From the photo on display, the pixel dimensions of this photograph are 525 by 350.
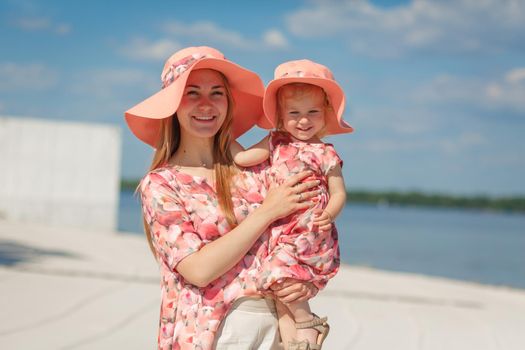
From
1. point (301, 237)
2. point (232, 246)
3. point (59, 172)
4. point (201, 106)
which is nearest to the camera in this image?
point (232, 246)

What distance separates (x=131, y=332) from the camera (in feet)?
17.1

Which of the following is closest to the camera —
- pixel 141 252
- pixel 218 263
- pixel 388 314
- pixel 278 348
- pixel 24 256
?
pixel 218 263

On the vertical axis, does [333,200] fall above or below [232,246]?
above

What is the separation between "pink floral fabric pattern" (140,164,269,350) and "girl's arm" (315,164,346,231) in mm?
183

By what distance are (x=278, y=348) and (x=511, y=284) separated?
13.0 metres

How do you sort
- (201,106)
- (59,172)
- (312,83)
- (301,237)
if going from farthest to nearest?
1. (59,172)
2. (312,83)
3. (201,106)
4. (301,237)

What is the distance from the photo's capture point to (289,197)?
219 centimetres

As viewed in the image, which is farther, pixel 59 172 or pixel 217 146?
pixel 59 172

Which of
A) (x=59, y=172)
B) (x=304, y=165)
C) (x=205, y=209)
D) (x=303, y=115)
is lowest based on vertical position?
(x=59, y=172)

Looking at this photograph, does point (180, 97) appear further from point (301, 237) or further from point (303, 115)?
point (301, 237)

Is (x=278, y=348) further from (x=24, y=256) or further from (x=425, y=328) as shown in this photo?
(x=24, y=256)

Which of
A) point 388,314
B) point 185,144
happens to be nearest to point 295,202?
point 185,144

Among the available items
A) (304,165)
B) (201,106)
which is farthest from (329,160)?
(201,106)

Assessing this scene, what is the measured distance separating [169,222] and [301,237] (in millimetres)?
397
